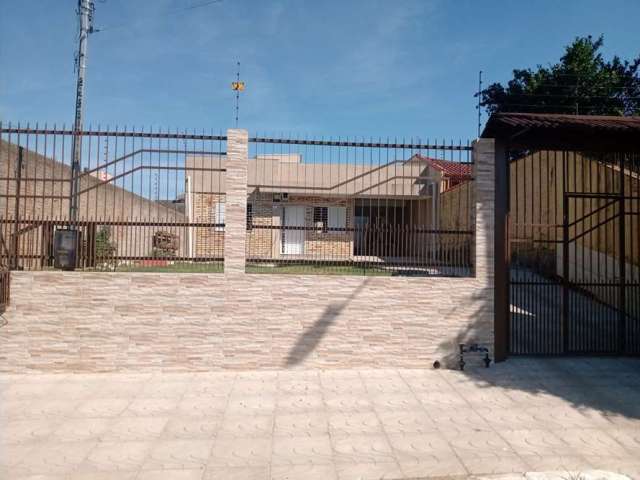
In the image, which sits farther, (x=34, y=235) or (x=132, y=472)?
(x=34, y=235)

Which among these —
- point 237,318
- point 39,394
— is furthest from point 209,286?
point 39,394

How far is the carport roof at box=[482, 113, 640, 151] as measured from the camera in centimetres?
578

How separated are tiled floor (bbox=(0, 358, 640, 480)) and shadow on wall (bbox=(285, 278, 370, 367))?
0.20 m

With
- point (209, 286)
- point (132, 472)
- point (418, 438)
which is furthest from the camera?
point (209, 286)

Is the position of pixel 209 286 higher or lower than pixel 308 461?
higher

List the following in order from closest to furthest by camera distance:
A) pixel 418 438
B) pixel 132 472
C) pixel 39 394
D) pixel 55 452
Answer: pixel 132 472
pixel 55 452
pixel 418 438
pixel 39 394

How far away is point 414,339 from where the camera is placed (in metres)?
5.96

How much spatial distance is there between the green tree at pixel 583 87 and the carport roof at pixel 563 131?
11.5 m

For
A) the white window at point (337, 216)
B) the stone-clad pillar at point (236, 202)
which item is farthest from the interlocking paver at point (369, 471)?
the white window at point (337, 216)

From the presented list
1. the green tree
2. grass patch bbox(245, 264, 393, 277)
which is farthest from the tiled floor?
the green tree

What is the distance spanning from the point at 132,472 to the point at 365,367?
3.23 metres

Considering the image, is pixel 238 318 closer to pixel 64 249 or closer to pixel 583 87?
pixel 64 249

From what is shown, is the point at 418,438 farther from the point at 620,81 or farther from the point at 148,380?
the point at 620,81

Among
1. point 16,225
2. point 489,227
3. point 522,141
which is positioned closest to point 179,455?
point 16,225
